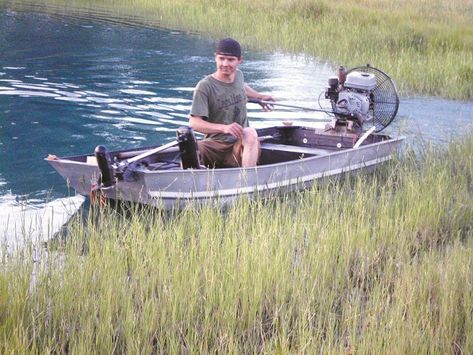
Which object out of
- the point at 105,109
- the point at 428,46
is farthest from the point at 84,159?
the point at 428,46

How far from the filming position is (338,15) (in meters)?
25.2

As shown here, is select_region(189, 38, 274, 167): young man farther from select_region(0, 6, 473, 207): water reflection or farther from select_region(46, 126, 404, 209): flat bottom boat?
select_region(0, 6, 473, 207): water reflection

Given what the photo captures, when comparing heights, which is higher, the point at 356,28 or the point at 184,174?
the point at 356,28

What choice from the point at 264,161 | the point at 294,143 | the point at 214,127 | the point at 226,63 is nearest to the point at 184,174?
the point at 214,127

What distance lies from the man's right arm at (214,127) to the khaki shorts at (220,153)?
13.4 inches

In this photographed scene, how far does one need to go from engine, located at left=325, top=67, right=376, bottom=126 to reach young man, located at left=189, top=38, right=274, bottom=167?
6.54 feet

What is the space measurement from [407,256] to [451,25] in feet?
60.9

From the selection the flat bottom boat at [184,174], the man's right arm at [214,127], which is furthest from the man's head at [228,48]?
the flat bottom boat at [184,174]

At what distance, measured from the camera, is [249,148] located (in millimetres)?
9047

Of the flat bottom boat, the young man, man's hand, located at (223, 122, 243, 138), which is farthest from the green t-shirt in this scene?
the flat bottom boat

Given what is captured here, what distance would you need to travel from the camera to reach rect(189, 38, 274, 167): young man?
346 inches

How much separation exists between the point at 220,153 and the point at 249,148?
409mm

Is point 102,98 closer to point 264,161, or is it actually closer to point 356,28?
point 264,161

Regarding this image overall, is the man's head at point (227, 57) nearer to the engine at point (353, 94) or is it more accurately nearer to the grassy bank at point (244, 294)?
the grassy bank at point (244, 294)
